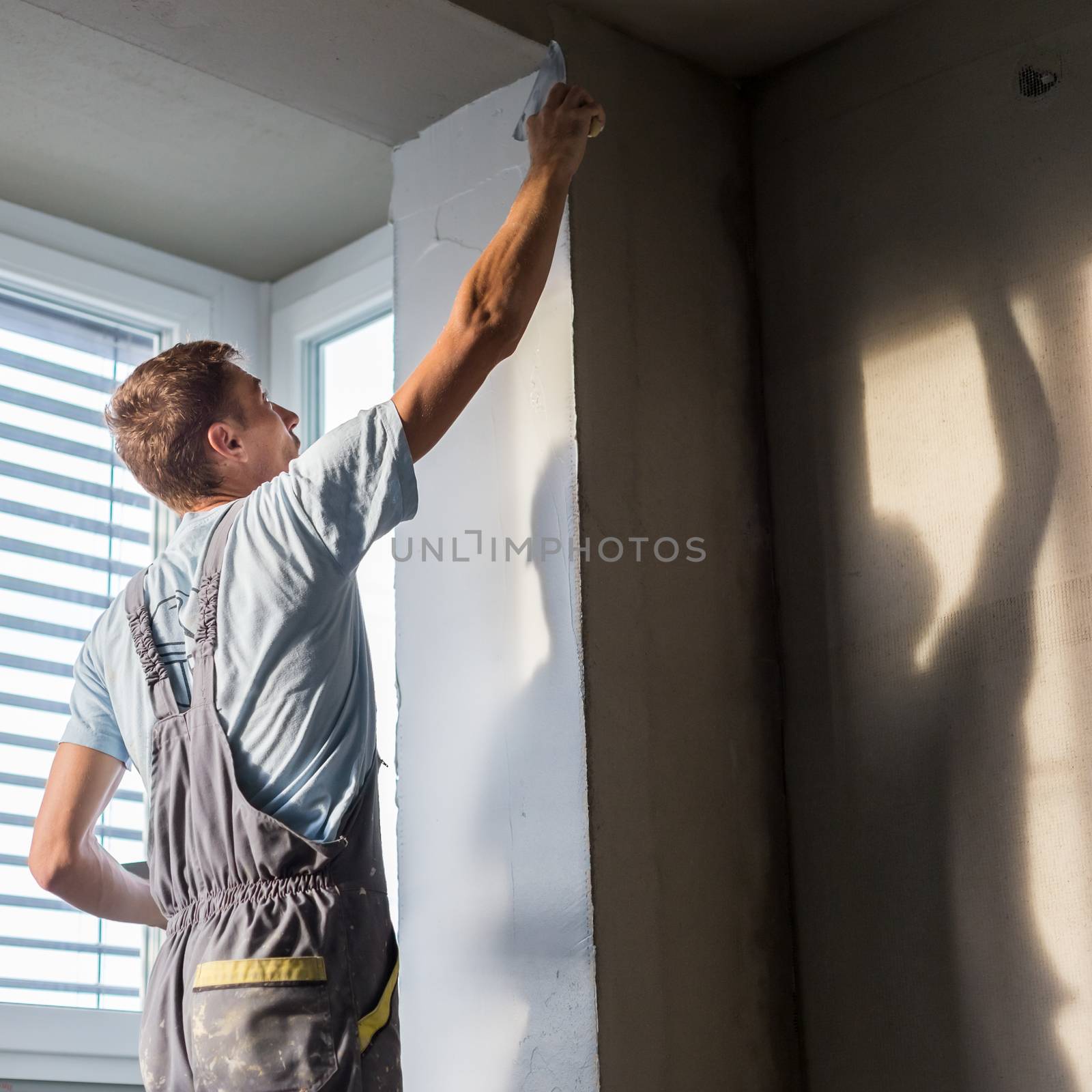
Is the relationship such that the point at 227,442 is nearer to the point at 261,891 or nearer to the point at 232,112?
the point at 261,891

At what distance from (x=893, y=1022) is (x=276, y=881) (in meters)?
0.89

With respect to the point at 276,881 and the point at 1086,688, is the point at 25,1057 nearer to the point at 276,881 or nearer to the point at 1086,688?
the point at 276,881

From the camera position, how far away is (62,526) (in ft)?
8.49

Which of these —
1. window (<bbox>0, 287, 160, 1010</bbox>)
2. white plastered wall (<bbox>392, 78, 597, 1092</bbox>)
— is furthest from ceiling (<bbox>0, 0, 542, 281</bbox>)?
window (<bbox>0, 287, 160, 1010</bbox>)

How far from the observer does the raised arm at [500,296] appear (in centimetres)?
163

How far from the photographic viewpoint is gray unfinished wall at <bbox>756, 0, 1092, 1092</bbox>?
187cm

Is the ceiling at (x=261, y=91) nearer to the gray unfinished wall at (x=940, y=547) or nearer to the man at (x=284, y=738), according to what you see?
the gray unfinished wall at (x=940, y=547)

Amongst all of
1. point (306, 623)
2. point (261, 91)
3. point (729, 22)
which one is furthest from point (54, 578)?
point (729, 22)

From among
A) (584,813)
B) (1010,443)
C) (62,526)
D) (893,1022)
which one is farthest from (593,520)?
(62,526)

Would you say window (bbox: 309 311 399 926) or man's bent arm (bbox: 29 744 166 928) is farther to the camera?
window (bbox: 309 311 399 926)

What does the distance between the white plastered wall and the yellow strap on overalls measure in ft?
1.05

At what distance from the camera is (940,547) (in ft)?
6.66

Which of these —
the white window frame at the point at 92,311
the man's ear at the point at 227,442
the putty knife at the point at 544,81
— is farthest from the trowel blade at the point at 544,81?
the white window frame at the point at 92,311

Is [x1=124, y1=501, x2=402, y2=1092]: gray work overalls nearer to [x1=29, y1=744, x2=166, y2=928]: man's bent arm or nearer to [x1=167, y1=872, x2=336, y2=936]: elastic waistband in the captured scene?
[x1=167, y1=872, x2=336, y2=936]: elastic waistband
